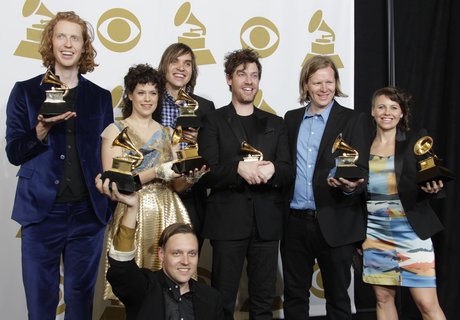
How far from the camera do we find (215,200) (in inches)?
121

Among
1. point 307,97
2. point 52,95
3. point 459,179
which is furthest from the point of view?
point 459,179

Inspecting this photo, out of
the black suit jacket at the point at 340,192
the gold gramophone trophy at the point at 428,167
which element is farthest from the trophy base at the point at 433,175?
the black suit jacket at the point at 340,192

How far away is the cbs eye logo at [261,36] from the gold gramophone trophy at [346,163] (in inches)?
57.5

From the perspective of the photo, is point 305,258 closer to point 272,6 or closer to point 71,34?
point 71,34

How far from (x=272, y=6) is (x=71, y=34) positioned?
186 cm

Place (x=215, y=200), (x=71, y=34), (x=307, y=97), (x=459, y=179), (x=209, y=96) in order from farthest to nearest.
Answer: (x=459, y=179)
(x=209, y=96)
(x=307, y=97)
(x=215, y=200)
(x=71, y=34)

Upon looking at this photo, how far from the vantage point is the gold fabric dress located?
2861 mm

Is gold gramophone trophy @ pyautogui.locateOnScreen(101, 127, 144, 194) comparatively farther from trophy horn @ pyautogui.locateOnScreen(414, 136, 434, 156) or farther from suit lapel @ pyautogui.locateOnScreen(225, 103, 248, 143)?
trophy horn @ pyautogui.locateOnScreen(414, 136, 434, 156)

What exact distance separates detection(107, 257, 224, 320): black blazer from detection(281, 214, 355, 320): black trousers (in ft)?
2.68

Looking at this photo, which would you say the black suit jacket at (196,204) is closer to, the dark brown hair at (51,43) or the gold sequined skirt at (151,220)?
the gold sequined skirt at (151,220)

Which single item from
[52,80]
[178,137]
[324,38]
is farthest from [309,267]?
[324,38]

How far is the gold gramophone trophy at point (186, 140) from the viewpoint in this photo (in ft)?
8.59

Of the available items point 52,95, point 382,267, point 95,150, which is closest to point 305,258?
point 382,267

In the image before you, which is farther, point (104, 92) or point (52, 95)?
point (104, 92)
